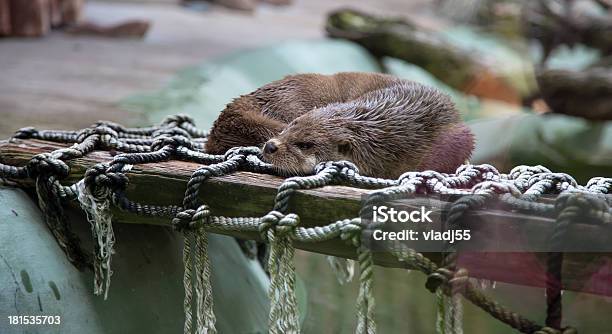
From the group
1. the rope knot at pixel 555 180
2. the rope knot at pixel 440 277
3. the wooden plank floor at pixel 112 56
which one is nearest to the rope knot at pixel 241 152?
the rope knot at pixel 440 277

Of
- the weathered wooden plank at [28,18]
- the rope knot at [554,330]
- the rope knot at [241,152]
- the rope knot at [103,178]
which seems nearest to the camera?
the rope knot at [554,330]

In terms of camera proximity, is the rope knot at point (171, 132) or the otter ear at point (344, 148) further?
the rope knot at point (171, 132)

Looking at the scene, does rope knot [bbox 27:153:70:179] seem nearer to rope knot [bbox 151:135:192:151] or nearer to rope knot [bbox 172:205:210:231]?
rope knot [bbox 151:135:192:151]

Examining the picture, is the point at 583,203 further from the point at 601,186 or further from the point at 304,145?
the point at 304,145

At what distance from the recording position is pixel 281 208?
7.29 feet

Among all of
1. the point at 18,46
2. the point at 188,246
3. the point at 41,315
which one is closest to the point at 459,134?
the point at 188,246

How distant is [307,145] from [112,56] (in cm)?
438

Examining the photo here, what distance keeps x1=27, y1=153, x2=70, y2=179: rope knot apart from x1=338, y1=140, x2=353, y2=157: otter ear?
856mm

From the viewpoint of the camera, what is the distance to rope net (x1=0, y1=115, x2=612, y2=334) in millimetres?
2021

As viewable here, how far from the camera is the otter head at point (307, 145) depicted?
2.50m

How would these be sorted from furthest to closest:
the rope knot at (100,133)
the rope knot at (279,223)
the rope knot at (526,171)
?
the rope knot at (100,133) < the rope knot at (526,171) < the rope knot at (279,223)

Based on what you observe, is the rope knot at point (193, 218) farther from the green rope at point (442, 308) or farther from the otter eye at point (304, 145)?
the green rope at point (442, 308)

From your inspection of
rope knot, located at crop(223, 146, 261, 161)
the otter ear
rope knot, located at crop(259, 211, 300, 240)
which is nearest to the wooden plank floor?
rope knot, located at crop(223, 146, 261, 161)

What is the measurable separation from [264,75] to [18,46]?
7.10 ft
